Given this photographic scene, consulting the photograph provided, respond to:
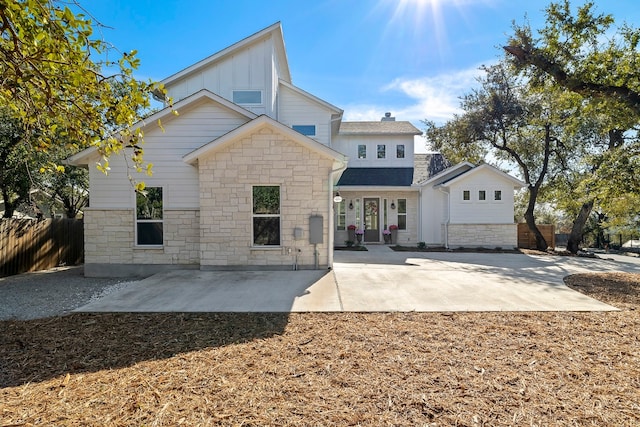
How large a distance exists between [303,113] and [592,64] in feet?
31.7

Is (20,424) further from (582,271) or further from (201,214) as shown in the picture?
(582,271)

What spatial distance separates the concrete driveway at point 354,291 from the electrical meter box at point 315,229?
908mm

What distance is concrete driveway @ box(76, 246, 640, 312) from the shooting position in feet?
19.1

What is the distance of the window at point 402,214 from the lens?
57.2 feet

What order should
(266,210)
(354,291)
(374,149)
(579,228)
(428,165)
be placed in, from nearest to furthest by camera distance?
1. (354,291)
2. (266,210)
3. (579,228)
4. (374,149)
5. (428,165)

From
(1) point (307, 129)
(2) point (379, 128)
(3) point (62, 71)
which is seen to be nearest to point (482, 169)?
(2) point (379, 128)

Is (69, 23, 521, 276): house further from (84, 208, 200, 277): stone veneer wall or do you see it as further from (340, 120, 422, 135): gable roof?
(340, 120, 422, 135): gable roof

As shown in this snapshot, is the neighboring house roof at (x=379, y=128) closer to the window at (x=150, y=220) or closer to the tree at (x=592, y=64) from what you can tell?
the tree at (x=592, y=64)

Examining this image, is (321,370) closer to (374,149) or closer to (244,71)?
(244,71)

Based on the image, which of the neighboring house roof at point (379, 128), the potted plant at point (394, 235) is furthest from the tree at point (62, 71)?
the neighboring house roof at point (379, 128)

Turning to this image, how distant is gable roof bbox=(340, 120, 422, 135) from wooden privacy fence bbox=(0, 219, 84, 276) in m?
13.6

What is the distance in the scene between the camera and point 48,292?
737 cm

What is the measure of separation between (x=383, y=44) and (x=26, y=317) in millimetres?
11215

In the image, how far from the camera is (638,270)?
33.9 ft
